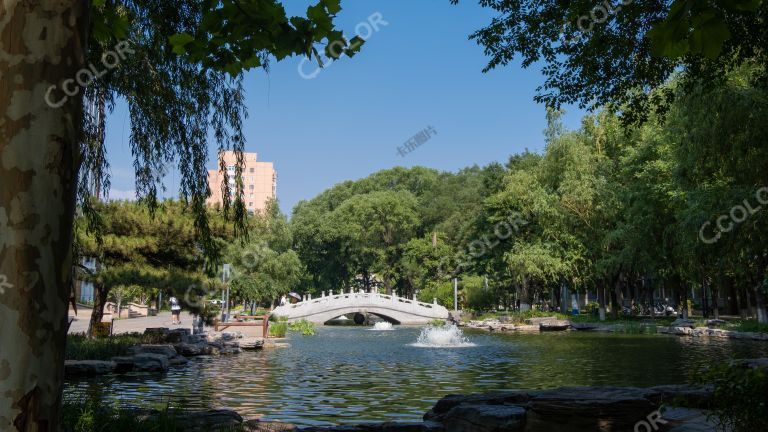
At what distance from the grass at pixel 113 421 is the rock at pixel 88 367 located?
7324 millimetres

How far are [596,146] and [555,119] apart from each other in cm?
378

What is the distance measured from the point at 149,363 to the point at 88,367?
165 centimetres

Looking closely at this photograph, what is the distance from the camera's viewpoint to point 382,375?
1591 cm

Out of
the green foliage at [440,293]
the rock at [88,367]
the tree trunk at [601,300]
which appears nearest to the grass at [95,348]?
the rock at [88,367]

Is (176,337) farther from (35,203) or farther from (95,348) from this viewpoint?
(35,203)

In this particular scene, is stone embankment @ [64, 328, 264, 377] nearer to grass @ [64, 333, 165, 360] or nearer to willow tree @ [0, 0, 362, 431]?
grass @ [64, 333, 165, 360]

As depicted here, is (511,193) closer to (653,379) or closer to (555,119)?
(555,119)

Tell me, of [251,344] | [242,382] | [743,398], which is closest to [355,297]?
[251,344]

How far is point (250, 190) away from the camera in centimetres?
12712

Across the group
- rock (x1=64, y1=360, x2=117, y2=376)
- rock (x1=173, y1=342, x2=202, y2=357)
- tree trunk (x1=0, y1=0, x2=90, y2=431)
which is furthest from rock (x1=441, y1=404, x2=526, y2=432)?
rock (x1=173, y1=342, x2=202, y2=357)

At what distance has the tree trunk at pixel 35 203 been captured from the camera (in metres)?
2.36

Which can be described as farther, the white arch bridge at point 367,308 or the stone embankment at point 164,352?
the white arch bridge at point 367,308

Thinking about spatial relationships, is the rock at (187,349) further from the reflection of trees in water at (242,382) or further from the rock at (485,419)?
the rock at (485,419)

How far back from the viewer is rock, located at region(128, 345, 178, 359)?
56.1 feet
